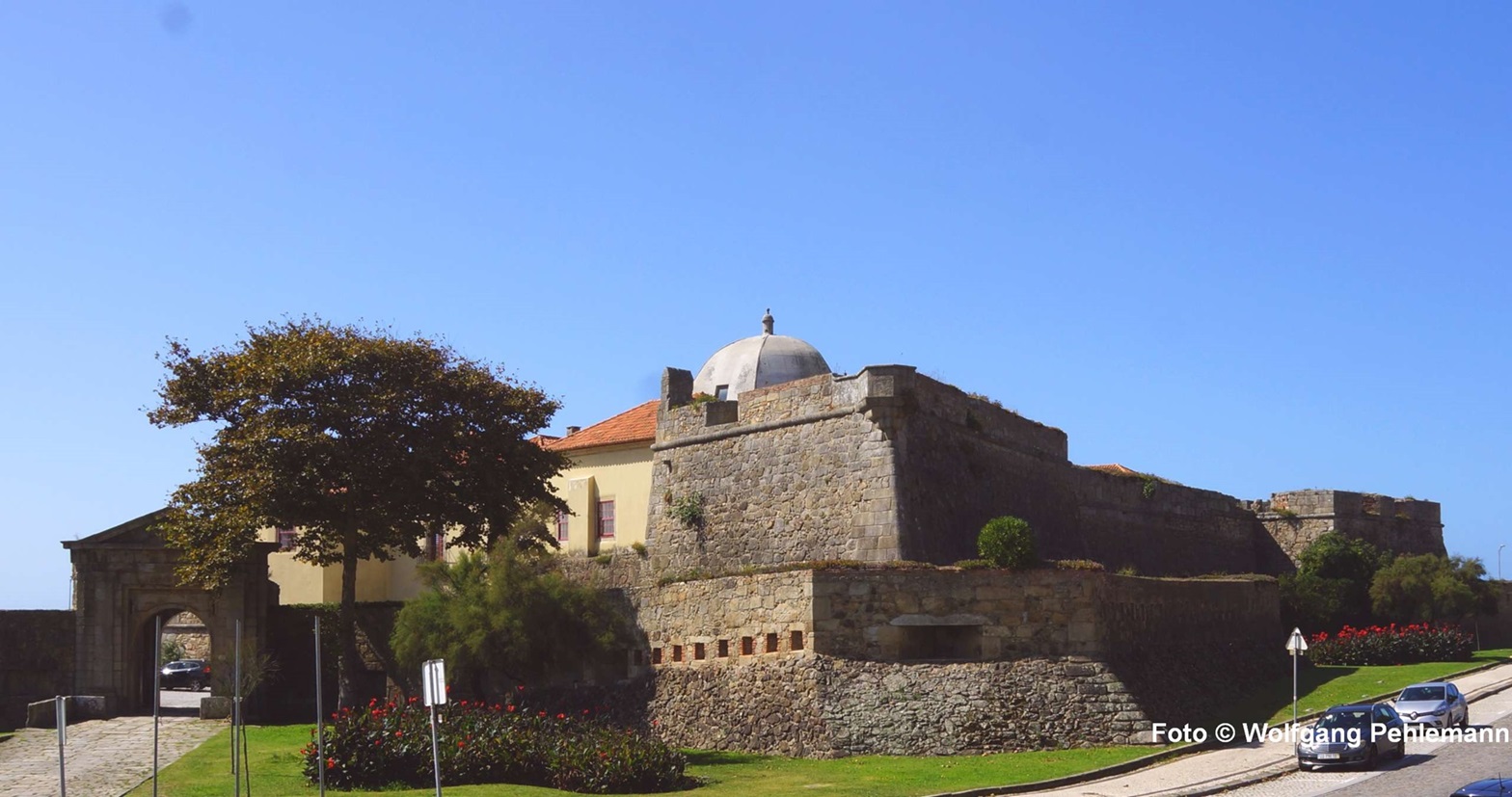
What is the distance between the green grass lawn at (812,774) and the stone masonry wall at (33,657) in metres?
12.6

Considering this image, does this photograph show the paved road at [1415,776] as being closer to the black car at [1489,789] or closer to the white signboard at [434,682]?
the black car at [1489,789]

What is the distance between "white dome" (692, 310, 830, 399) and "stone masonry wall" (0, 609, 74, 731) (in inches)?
731

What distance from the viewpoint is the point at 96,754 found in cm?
3241

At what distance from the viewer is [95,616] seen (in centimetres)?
4016

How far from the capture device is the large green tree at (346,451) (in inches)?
1425

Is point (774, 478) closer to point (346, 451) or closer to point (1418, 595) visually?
point (346, 451)

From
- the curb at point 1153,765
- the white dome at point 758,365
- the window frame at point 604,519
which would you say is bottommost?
the curb at point 1153,765

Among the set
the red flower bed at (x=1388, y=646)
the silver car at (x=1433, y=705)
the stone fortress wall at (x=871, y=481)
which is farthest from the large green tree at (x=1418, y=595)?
the silver car at (x=1433, y=705)

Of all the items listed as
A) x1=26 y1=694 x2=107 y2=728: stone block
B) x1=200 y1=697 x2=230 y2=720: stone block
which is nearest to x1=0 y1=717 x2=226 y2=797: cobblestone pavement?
x1=200 y1=697 x2=230 y2=720: stone block

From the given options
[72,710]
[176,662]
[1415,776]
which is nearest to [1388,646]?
[1415,776]

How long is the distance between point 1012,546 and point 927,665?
2.87m

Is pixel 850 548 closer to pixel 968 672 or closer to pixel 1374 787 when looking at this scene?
A: pixel 968 672

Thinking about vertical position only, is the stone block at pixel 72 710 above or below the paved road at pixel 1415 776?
above

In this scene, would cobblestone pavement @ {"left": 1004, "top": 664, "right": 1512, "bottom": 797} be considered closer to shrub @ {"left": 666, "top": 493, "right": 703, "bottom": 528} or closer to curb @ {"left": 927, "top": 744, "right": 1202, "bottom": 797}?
curb @ {"left": 927, "top": 744, "right": 1202, "bottom": 797}
